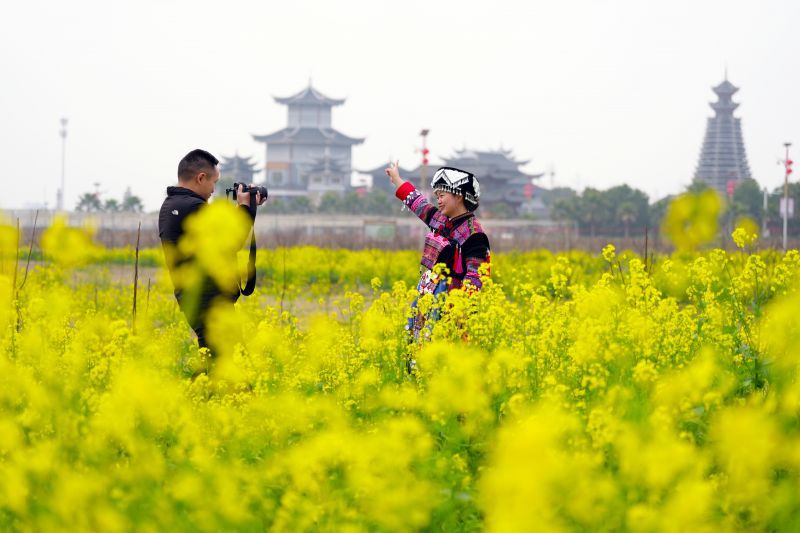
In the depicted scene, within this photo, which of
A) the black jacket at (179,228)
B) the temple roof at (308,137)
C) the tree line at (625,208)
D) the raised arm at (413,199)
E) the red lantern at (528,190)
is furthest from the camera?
the temple roof at (308,137)

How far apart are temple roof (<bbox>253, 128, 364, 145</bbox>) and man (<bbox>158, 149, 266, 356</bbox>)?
52.2m

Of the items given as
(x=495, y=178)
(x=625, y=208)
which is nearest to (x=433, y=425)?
(x=625, y=208)

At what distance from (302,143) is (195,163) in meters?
52.5

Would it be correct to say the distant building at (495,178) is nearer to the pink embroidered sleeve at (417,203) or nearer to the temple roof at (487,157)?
the temple roof at (487,157)

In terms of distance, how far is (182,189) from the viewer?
11.5ft

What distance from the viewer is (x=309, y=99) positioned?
56.5m

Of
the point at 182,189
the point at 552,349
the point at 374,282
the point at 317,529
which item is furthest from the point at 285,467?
the point at 182,189

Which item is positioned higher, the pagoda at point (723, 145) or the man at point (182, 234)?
the pagoda at point (723, 145)

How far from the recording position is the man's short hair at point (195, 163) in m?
3.49

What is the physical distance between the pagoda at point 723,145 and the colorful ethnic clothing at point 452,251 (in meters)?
51.1

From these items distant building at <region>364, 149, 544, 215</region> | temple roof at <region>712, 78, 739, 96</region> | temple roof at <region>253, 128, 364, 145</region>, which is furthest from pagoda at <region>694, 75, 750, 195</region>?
temple roof at <region>253, 128, 364, 145</region>

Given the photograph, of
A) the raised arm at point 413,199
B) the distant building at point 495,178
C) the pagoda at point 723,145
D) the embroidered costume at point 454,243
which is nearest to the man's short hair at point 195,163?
the raised arm at point 413,199

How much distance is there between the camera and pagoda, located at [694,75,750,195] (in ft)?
175

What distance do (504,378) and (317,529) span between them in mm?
810
